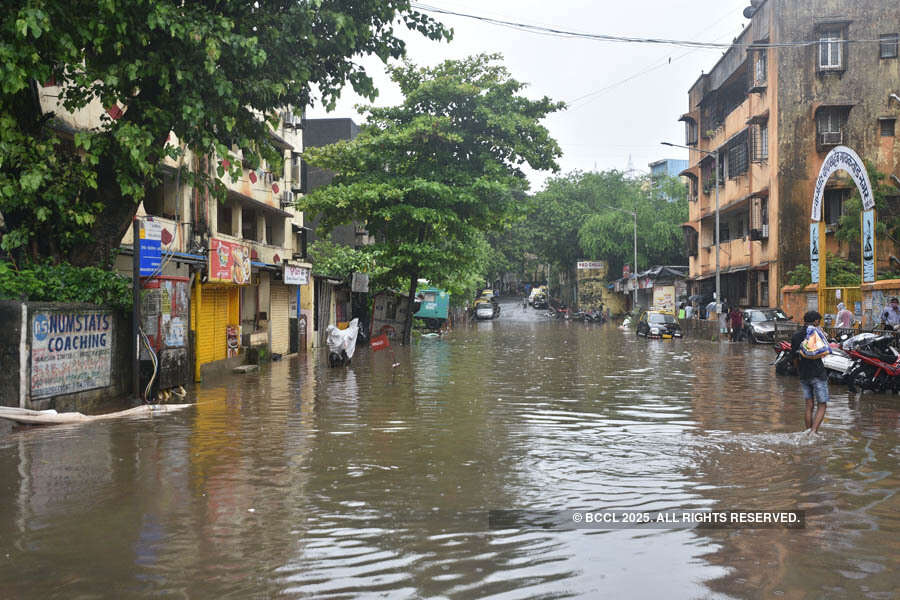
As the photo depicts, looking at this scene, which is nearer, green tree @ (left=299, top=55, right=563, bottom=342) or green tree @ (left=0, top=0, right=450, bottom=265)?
green tree @ (left=0, top=0, right=450, bottom=265)

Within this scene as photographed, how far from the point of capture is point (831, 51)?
37250 millimetres

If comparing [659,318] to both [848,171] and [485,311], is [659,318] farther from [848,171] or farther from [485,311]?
→ [485,311]

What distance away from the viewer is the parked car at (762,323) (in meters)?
33.9

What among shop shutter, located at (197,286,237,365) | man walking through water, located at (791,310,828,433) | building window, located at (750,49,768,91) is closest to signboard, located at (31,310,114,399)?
shop shutter, located at (197,286,237,365)

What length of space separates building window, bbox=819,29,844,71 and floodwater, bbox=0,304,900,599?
2733 cm

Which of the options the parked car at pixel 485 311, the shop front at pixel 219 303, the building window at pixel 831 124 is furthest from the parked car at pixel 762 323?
the parked car at pixel 485 311

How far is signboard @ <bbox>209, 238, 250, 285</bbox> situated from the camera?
817 inches

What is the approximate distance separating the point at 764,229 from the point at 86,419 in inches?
1343

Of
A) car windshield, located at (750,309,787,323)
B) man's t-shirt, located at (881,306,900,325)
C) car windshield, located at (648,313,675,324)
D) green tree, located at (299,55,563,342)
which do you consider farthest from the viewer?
car windshield, located at (648,313,675,324)

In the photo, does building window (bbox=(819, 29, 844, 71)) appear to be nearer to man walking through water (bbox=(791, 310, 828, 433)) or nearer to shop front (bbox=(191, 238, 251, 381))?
shop front (bbox=(191, 238, 251, 381))

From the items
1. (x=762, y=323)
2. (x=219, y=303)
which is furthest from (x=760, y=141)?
(x=219, y=303)

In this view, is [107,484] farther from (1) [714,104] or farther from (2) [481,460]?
(1) [714,104]

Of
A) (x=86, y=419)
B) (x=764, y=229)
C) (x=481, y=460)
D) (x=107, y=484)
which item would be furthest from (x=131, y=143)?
(x=764, y=229)

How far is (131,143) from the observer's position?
1202 centimetres
